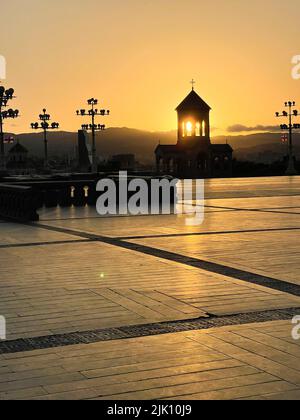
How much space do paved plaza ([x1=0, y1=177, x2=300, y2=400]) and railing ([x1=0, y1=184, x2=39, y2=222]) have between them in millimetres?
4101

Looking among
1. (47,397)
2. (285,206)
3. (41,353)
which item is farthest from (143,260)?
(285,206)

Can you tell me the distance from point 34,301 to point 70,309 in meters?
0.67

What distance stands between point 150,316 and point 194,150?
3041 inches

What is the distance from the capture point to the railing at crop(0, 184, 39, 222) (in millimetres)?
18297

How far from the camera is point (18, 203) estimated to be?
19.1m

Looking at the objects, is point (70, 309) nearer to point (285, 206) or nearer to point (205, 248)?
point (205, 248)
